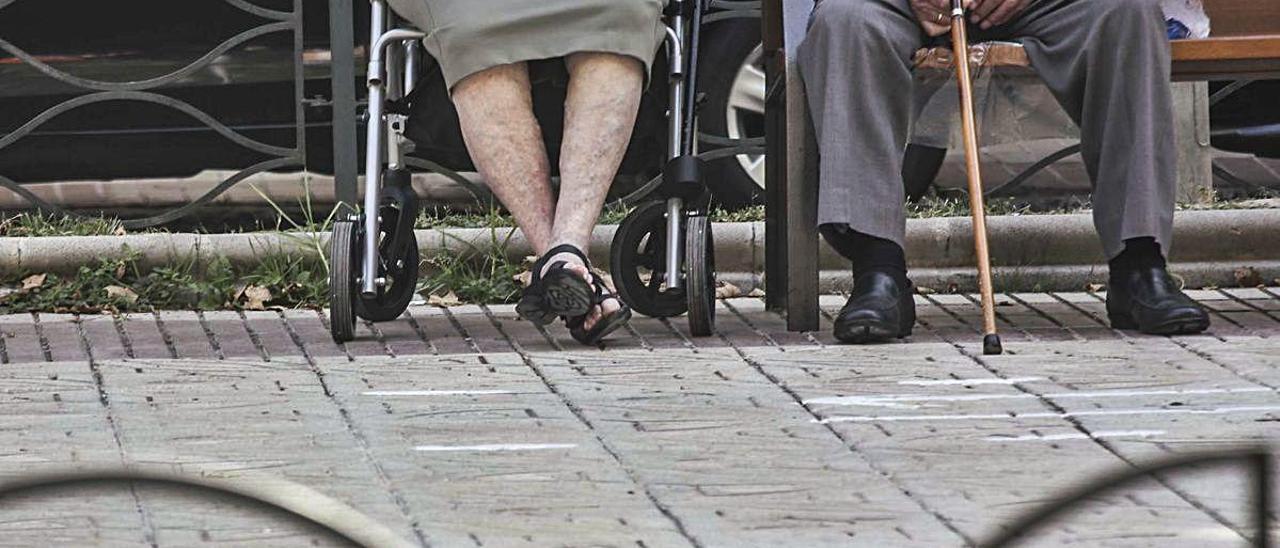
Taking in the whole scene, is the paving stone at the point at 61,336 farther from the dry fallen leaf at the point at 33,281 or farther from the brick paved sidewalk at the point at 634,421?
the dry fallen leaf at the point at 33,281

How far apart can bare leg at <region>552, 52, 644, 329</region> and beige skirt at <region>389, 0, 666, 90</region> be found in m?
0.06

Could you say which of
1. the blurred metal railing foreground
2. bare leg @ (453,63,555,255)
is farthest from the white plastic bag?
the blurred metal railing foreground

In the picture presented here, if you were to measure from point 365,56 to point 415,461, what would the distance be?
143 inches

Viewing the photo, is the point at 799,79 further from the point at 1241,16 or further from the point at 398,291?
the point at 1241,16

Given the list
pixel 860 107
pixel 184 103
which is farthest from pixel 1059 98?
pixel 184 103

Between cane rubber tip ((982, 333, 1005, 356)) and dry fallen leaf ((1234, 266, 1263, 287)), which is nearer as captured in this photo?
cane rubber tip ((982, 333, 1005, 356))

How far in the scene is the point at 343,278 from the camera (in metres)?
4.55

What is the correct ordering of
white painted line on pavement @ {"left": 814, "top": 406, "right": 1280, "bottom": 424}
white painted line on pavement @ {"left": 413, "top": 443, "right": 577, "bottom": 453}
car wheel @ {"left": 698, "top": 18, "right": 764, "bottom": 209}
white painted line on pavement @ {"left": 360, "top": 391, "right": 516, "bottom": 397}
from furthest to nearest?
car wheel @ {"left": 698, "top": 18, "right": 764, "bottom": 209} < white painted line on pavement @ {"left": 360, "top": 391, "right": 516, "bottom": 397} < white painted line on pavement @ {"left": 814, "top": 406, "right": 1280, "bottom": 424} < white painted line on pavement @ {"left": 413, "top": 443, "right": 577, "bottom": 453}

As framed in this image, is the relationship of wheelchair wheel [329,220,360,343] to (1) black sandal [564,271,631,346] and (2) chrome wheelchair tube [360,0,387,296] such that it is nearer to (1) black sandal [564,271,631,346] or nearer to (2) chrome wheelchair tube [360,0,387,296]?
(2) chrome wheelchair tube [360,0,387,296]

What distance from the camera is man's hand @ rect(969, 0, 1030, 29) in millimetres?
4801

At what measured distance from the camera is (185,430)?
357 centimetres

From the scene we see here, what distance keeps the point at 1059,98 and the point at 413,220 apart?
5.07 ft

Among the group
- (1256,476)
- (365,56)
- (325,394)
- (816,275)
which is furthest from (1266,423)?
(365,56)

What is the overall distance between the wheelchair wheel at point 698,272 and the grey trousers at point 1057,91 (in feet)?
0.91
